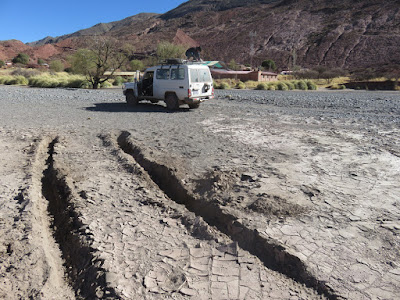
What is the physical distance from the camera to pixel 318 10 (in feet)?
370

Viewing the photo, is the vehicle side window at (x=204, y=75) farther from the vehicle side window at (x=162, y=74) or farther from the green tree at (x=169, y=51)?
the green tree at (x=169, y=51)

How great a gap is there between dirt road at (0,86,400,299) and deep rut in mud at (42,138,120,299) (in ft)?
0.05

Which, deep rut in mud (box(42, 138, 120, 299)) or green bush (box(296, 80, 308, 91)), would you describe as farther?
green bush (box(296, 80, 308, 91))

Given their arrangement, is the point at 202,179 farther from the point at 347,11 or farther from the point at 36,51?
the point at 36,51

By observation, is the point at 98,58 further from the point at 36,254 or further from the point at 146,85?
the point at 36,254

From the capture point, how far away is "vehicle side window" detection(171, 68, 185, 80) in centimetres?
1376

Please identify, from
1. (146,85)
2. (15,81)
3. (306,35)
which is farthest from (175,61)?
(306,35)

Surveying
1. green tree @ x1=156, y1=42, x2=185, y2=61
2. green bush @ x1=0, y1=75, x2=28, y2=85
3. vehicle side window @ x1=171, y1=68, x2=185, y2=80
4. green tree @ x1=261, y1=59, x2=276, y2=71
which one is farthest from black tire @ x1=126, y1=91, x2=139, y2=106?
green tree @ x1=261, y1=59, x2=276, y2=71

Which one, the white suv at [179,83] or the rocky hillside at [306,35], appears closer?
the white suv at [179,83]

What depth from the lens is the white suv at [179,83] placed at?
1368cm

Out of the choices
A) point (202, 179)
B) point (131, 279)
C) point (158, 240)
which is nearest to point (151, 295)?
point (131, 279)

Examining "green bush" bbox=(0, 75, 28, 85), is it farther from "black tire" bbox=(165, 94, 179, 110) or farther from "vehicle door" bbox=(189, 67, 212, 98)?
"vehicle door" bbox=(189, 67, 212, 98)

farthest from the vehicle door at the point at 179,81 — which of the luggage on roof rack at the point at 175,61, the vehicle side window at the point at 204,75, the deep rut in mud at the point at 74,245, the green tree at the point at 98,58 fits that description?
the green tree at the point at 98,58

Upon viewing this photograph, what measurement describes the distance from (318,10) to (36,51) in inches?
3750
